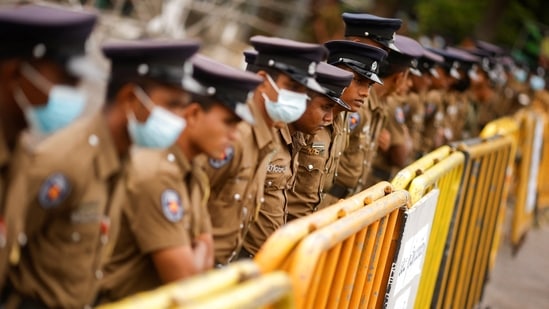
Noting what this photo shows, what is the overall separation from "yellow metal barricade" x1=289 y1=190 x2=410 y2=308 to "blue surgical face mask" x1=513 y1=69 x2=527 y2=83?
40.6 ft

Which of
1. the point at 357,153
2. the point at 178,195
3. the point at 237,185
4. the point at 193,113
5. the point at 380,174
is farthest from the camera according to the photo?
the point at 380,174

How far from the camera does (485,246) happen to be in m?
8.38

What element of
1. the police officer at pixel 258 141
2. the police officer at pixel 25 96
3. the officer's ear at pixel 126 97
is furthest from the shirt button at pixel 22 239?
the police officer at pixel 258 141

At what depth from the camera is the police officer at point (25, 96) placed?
3.02 m

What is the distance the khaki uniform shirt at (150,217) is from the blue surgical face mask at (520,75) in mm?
13791

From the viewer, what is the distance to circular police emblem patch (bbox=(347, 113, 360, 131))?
22.0ft

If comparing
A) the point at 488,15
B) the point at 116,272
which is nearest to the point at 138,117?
the point at 116,272

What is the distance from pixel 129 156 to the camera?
3.45 metres

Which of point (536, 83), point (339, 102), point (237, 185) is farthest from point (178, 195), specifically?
point (536, 83)

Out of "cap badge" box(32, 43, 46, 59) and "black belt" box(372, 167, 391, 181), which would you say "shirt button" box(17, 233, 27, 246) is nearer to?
"cap badge" box(32, 43, 46, 59)

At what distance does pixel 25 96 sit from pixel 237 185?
160 centimetres

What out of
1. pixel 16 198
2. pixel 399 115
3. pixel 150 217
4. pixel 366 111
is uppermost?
pixel 399 115

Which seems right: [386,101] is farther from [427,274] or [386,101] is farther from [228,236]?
[228,236]

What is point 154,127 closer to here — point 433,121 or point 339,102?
point 339,102
